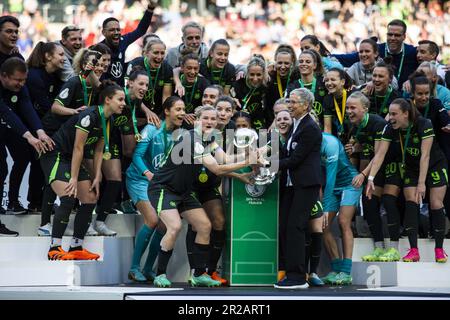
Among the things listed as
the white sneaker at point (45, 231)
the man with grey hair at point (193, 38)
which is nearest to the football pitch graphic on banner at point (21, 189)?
the white sneaker at point (45, 231)

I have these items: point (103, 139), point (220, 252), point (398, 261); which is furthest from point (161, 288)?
point (398, 261)

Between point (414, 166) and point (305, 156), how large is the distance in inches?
51.6

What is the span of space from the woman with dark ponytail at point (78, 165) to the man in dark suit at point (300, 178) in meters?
1.55

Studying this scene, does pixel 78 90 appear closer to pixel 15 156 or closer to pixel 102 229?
pixel 15 156

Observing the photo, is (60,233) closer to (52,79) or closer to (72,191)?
(72,191)

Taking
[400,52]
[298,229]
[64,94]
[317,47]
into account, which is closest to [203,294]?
[298,229]

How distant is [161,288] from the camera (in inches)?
338

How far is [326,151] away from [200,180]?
117 cm

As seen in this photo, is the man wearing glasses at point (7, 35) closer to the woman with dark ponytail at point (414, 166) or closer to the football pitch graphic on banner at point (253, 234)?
the football pitch graphic on banner at point (253, 234)

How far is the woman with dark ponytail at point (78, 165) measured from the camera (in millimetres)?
8828

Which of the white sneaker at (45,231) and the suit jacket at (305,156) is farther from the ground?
the suit jacket at (305,156)

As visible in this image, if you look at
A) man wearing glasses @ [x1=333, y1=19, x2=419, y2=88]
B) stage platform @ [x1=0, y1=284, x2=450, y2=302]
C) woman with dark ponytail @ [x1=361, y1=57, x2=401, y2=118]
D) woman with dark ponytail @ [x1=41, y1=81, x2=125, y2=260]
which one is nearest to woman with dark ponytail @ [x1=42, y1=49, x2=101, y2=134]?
woman with dark ponytail @ [x1=41, y1=81, x2=125, y2=260]

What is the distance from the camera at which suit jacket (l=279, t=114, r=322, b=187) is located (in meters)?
8.56
